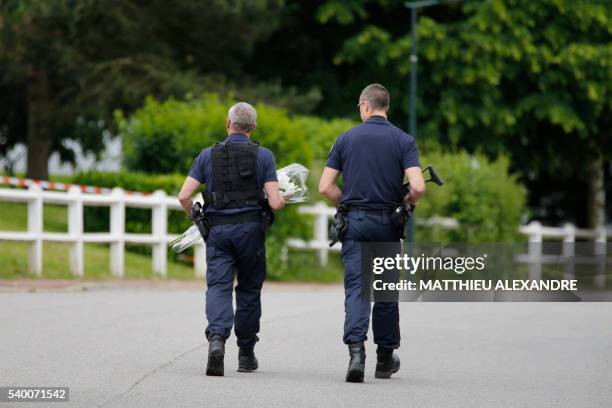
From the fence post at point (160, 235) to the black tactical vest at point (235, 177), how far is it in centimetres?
1242

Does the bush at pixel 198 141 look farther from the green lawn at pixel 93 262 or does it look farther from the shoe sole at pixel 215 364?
the shoe sole at pixel 215 364

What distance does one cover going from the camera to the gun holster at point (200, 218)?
9750 millimetres

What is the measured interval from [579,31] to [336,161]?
28744 millimetres

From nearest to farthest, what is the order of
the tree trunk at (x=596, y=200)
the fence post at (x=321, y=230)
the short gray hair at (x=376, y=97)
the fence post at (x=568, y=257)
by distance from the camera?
the short gray hair at (x=376, y=97) < the fence post at (x=568, y=257) < the fence post at (x=321, y=230) < the tree trunk at (x=596, y=200)

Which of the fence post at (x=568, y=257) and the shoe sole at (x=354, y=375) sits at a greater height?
the fence post at (x=568, y=257)

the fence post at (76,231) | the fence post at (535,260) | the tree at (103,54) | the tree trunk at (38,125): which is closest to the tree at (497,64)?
the tree at (103,54)

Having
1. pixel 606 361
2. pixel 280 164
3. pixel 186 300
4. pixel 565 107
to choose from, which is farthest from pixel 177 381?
pixel 565 107

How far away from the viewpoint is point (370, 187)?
30.7 ft

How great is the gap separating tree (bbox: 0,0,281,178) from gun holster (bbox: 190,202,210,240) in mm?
22918

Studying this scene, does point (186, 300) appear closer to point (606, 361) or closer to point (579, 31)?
point (606, 361)

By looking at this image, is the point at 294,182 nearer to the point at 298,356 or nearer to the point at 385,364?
the point at 298,356

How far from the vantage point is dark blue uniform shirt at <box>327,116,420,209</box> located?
9375 millimetres

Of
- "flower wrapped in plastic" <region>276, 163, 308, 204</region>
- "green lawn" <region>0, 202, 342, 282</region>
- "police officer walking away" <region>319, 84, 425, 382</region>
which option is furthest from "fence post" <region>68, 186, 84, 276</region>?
"police officer walking away" <region>319, 84, 425, 382</region>

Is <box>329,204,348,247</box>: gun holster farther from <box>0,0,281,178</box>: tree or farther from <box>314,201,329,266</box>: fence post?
<box>0,0,281,178</box>: tree
